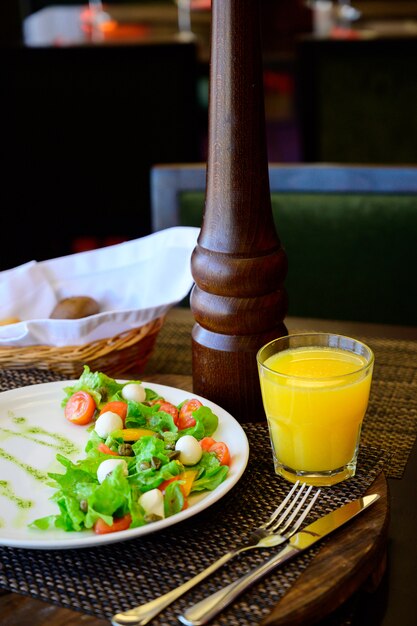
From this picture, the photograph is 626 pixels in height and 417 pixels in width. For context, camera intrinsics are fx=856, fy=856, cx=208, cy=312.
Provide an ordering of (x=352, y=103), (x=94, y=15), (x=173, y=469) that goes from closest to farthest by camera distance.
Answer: (x=173, y=469) → (x=352, y=103) → (x=94, y=15)

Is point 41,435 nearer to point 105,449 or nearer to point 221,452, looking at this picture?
point 105,449

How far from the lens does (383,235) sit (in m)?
1.77

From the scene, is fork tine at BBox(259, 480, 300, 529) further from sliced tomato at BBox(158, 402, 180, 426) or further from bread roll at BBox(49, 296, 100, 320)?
bread roll at BBox(49, 296, 100, 320)

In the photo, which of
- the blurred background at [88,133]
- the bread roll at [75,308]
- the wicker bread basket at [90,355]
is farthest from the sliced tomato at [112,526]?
the blurred background at [88,133]

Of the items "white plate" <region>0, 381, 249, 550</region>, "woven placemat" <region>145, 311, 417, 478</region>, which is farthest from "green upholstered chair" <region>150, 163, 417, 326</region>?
"white plate" <region>0, 381, 249, 550</region>

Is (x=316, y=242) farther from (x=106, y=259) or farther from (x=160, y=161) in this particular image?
(x=160, y=161)

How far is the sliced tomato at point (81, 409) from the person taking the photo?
96 cm

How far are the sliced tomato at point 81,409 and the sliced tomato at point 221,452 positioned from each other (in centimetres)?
18

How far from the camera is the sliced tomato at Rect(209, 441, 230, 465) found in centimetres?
83

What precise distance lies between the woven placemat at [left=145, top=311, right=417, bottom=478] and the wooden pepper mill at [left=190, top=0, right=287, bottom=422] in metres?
0.15

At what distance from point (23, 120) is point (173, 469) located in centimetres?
266

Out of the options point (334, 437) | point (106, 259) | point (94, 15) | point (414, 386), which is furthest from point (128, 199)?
point (94, 15)

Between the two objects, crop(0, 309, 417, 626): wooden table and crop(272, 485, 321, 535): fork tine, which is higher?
crop(272, 485, 321, 535): fork tine

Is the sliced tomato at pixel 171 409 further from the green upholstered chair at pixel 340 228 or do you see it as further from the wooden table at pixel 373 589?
the green upholstered chair at pixel 340 228
